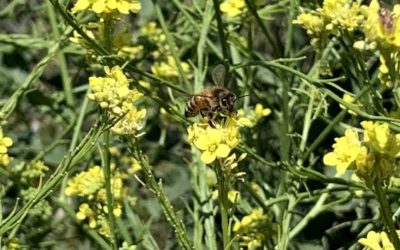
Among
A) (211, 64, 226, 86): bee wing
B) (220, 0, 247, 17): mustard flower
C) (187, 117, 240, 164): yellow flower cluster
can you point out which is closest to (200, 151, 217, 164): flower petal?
(187, 117, 240, 164): yellow flower cluster

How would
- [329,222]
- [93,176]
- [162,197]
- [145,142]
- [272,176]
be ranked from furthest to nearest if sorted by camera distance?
1. [145,142]
2. [272,176]
3. [329,222]
4. [93,176]
5. [162,197]

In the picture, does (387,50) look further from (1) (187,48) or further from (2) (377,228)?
(1) (187,48)

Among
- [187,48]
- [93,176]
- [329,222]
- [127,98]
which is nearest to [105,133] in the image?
[127,98]

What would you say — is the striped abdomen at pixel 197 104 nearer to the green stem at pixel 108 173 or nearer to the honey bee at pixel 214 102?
the honey bee at pixel 214 102

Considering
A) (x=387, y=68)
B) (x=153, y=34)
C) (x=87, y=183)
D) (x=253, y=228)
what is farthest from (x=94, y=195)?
(x=153, y=34)

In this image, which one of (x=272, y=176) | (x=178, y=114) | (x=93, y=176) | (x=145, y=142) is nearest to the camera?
(x=178, y=114)

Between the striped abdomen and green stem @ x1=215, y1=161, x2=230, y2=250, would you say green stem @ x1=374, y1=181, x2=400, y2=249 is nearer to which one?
green stem @ x1=215, y1=161, x2=230, y2=250

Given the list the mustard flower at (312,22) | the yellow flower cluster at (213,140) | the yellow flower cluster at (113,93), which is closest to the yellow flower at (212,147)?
the yellow flower cluster at (213,140)
